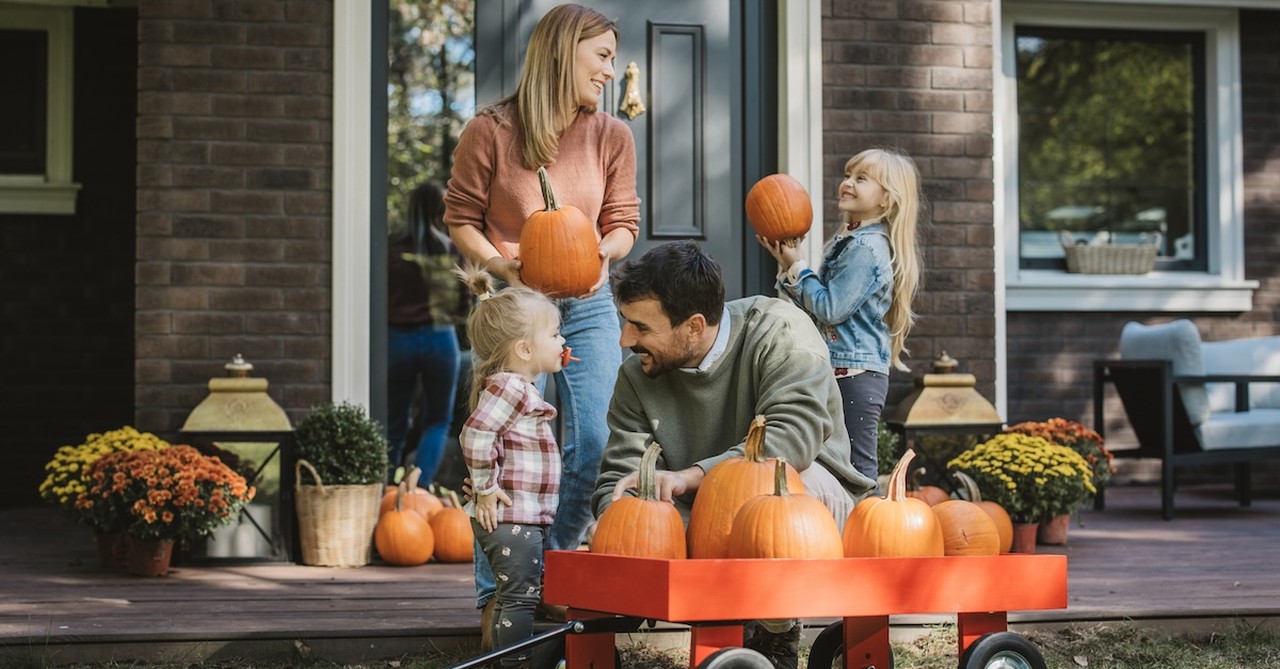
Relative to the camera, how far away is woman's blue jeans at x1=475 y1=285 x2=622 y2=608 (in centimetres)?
378

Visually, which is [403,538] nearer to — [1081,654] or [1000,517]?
[1000,517]

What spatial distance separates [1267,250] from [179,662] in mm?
6552

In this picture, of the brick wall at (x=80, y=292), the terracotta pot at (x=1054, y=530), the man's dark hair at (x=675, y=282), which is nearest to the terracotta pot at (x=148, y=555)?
the man's dark hair at (x=675, y=282)

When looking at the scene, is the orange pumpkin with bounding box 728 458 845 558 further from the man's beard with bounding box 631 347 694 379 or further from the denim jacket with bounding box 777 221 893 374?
the denim jacket with bounding box 777 221 893 374

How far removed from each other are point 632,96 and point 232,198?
5.26 ft

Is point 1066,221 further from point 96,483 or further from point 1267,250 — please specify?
point 96,483

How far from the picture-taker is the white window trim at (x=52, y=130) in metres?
7.32

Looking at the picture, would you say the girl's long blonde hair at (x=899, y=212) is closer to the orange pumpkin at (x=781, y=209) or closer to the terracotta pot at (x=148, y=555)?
the orange pumpkin at (x=781, y=209)

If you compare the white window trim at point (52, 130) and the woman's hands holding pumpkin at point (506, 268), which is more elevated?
the white window trim at point (52, 130)

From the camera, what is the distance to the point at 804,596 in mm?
2674

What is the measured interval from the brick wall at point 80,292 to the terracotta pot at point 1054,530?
4621mm

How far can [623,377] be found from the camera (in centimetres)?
336

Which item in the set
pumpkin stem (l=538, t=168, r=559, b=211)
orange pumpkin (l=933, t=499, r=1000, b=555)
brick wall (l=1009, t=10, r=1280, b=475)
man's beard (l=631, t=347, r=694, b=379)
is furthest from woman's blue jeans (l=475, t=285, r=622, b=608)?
brick wall (l=1009, t=10, r=1280, b=475)

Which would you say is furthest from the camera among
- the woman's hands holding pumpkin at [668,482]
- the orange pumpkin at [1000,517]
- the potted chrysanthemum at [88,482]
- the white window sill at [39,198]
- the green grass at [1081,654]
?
the white window sill at [39,198]
